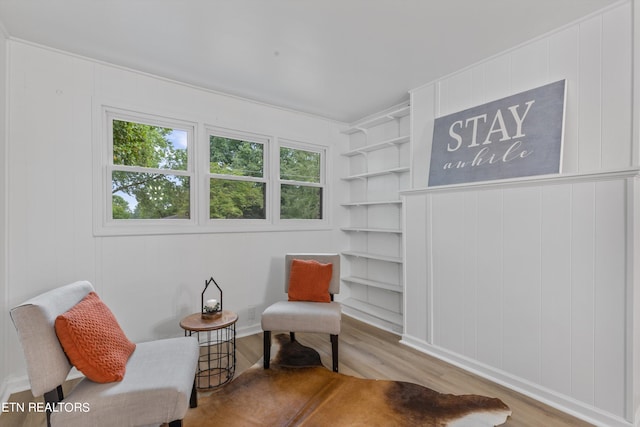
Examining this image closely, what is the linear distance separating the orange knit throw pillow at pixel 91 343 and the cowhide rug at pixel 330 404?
2.03ft

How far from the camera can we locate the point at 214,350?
9.43 ft

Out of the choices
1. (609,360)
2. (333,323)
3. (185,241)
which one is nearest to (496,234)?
(609,360)

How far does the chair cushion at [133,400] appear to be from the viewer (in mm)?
1348

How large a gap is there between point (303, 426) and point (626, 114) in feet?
8.76

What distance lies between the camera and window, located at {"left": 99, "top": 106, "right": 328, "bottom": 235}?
2645mm

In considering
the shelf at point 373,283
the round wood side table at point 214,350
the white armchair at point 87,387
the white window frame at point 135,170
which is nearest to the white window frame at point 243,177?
the white window frame at point 135,170

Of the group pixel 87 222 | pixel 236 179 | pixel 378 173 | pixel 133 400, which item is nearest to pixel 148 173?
pixel 87 222

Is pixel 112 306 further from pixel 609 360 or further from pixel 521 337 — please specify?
pixel 609 360

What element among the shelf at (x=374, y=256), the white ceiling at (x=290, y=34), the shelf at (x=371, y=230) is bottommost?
the shelf at (x=374, y=256)

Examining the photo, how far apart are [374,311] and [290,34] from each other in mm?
2984

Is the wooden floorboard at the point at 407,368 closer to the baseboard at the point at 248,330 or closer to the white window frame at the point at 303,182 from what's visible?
the baseboard at the point at 248,330

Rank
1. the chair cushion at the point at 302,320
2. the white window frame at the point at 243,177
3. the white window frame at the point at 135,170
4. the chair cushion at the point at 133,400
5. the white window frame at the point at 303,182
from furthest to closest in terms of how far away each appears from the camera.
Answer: the white window frame at the point at 303,182 → the white window frame at the point at 243,177 → the white window frame at the point at 135,170 → the chair cushion at the point at 302,320 → the chair cushion at the point at 133,400

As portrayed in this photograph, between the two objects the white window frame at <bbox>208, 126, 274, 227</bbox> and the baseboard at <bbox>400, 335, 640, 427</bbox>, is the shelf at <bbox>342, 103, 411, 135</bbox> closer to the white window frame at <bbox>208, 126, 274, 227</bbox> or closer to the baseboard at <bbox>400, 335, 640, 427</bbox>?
the white window frame at <bbox>208, 126, 274, 227</bbox>

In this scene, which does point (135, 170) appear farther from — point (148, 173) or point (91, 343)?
point (91, 343)
